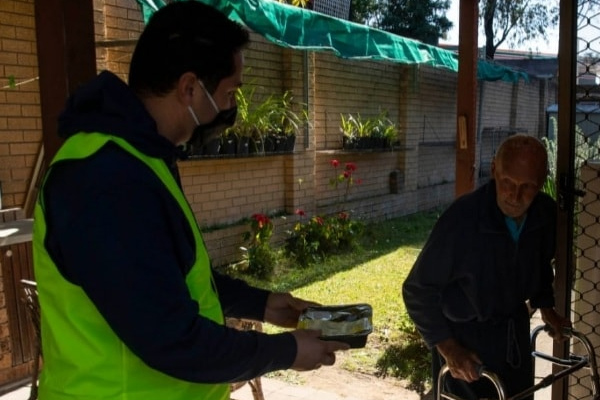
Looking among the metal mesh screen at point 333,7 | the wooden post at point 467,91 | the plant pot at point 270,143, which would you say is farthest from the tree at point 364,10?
the wooden post at point 467,91

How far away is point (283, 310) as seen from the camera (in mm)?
1532

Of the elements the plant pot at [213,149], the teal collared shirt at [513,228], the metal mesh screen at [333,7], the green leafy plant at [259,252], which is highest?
the metal mesh screen at [333,7]

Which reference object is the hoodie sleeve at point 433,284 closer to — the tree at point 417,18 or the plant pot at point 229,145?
the plant pot at point 229,145

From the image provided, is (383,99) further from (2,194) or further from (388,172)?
(2,194)

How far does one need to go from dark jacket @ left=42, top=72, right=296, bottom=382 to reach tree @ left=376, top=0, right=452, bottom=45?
1804 cm

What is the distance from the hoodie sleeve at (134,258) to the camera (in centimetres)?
95

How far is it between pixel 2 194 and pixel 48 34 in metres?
2.39

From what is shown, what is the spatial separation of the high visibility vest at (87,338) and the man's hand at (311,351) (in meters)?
0.23

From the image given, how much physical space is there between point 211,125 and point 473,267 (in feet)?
3.19

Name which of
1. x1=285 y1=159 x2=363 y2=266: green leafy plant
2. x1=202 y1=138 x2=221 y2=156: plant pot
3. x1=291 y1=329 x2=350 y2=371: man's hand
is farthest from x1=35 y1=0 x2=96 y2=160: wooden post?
Result: x1=285 y1=159 x2=363 y2=266: green leafy plant

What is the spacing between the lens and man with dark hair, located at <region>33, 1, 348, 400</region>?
0.96m

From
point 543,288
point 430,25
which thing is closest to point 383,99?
point 543,288

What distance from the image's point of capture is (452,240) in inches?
71.1

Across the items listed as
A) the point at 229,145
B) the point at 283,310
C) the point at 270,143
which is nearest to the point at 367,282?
the point at 270,143
